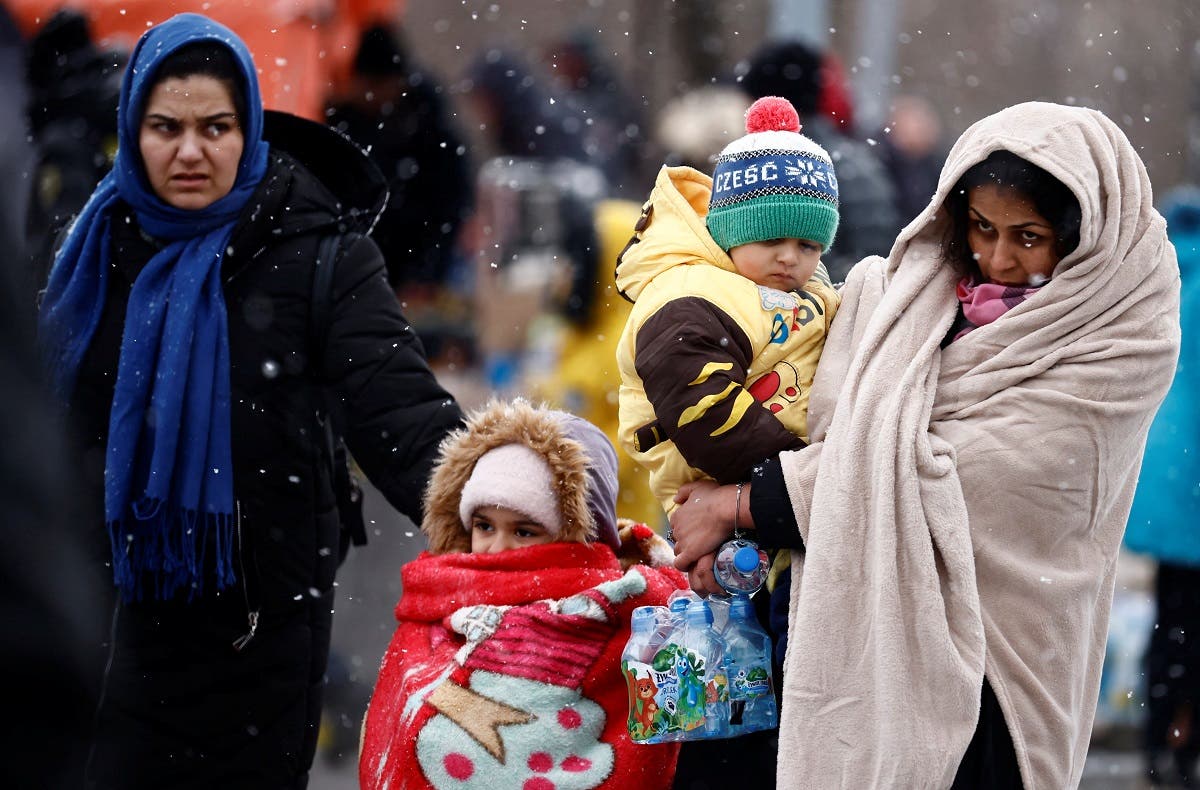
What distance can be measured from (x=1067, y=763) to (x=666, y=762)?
0.87 metres

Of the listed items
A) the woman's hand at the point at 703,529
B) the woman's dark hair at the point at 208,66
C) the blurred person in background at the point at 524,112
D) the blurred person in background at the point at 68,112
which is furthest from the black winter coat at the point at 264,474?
the blurred person in background at the point at 524,112

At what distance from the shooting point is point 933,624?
337 cm

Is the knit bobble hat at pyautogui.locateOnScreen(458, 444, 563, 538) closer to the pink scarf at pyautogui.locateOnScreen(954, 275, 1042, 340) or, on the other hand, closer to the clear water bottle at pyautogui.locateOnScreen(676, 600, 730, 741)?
the clear water bottle at pyautogui.locateOnScreen(676, 600, 730, 741)

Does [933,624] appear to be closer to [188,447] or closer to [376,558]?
[188,447]

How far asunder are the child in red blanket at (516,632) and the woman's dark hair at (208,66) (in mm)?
1237

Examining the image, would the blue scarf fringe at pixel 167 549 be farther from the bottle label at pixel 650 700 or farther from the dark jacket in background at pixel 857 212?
the dark jacket in background at pixel 857 212

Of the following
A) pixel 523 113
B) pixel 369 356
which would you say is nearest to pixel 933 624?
pixel 369 356

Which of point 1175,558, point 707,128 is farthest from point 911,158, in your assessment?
point 1175,558

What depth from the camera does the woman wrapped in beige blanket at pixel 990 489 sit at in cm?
338

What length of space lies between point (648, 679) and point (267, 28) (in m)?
5.23

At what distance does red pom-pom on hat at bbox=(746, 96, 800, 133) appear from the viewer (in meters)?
3.90

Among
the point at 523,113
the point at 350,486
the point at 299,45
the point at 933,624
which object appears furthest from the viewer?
the point at 523,113

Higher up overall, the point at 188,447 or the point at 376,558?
the point at 188,447

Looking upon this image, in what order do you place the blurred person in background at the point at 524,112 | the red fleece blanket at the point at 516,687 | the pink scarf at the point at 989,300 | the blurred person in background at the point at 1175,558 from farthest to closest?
Result: the blurred person in background at the point at 524,112 < the blurred person in background at the point at 1175,558 < the red fleece blanket at the point at 516,687 < the pink scarf at the point at 989,300
